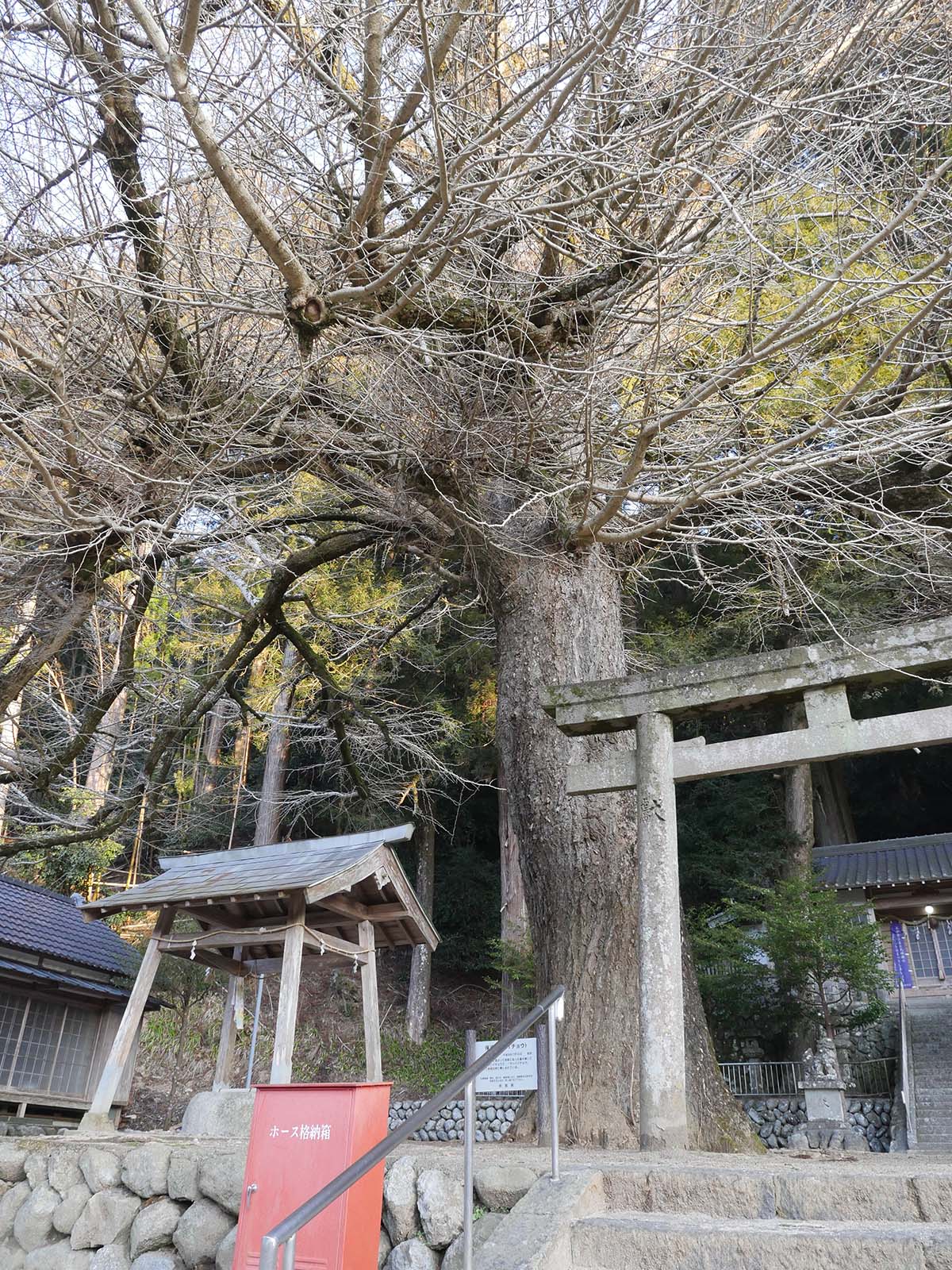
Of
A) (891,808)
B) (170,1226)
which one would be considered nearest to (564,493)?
(170,1226)

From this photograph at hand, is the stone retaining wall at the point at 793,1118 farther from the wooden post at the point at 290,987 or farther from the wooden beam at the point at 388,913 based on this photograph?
the wooden post at the point at 290,987

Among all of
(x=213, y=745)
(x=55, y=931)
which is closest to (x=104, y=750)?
(x=55, y=931)

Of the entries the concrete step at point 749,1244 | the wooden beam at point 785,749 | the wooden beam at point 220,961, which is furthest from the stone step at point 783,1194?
the wooden beam at point 220,961

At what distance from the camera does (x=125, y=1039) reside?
685cm

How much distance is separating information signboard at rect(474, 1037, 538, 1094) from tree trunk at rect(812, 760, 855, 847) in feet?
50.0

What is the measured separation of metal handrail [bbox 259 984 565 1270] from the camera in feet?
7.46

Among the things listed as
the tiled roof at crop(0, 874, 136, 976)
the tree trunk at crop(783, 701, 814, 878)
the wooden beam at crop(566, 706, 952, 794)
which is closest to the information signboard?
the wooden beam at crop(566, 706, 952, 794)

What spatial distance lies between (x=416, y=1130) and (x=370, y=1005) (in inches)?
192

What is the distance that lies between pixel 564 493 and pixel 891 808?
19.6 meters

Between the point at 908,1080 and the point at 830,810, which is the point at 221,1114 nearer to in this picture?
the point at 908,1080

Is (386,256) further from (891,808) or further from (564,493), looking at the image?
(891,808)

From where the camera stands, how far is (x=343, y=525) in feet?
32.6

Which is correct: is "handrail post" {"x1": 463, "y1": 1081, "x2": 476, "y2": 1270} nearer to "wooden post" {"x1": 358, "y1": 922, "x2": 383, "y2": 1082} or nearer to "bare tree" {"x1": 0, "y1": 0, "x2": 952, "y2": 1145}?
"bare tree" {"x1": 0, "y1": 0, "x2": 952, "y2": 1145}

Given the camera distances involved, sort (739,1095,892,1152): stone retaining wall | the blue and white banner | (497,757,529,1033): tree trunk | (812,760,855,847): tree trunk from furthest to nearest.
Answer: (812,760,855,847): tree trunk
the blue and white banner
(497,757,529,1033): tree trunk
(739,1095,892,1152): stone retaining wall
